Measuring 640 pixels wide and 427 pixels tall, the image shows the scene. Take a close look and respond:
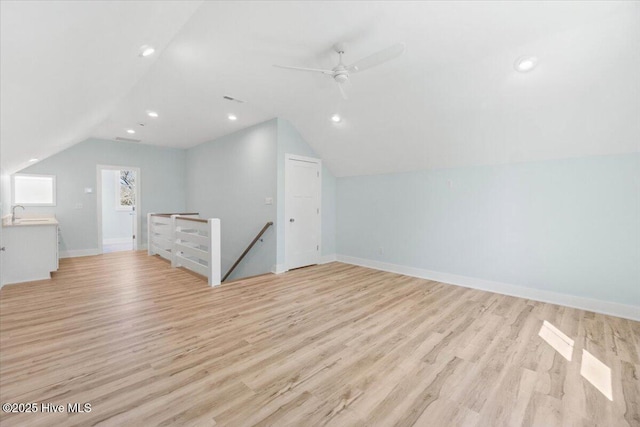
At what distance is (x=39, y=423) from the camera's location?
1521 mm

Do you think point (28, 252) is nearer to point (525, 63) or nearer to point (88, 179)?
point (88, 179)

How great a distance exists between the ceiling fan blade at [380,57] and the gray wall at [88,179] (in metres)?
6.79

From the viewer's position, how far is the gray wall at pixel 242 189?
16.7 feet

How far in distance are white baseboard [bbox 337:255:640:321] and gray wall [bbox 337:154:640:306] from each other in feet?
0.21

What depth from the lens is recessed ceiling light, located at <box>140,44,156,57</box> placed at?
7.66 feet

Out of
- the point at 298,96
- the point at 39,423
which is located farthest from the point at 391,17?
the point at 39,423

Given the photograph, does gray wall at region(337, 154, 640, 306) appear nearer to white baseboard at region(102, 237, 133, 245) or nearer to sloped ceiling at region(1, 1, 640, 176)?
sloped ceiling at region(1, 1, 640, 176)

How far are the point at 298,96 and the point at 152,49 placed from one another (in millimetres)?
1984

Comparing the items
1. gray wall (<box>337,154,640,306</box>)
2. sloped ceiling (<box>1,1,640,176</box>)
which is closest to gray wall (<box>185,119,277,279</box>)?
sloped ceiling (<box>1,1,640,176</box>)

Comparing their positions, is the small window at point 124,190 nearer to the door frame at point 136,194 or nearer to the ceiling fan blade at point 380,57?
the door frame at point 136,194

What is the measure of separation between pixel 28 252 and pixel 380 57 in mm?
5753

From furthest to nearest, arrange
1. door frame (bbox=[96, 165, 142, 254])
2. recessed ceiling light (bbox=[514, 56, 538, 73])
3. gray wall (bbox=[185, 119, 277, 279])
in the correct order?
1. door frame (bbox=[96, 165, 142, 254])
2. gray wall (bbox=[185, 119, 277, 279])
3. recessed ceiling light (bbox=[514, 56, 538, 73])

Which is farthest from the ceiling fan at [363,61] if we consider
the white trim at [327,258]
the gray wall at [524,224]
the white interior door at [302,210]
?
the white trim at [327,258]

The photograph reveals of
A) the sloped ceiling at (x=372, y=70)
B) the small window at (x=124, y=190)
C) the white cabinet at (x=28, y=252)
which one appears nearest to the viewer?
the sloped ceiling at (x=372, y=70)
